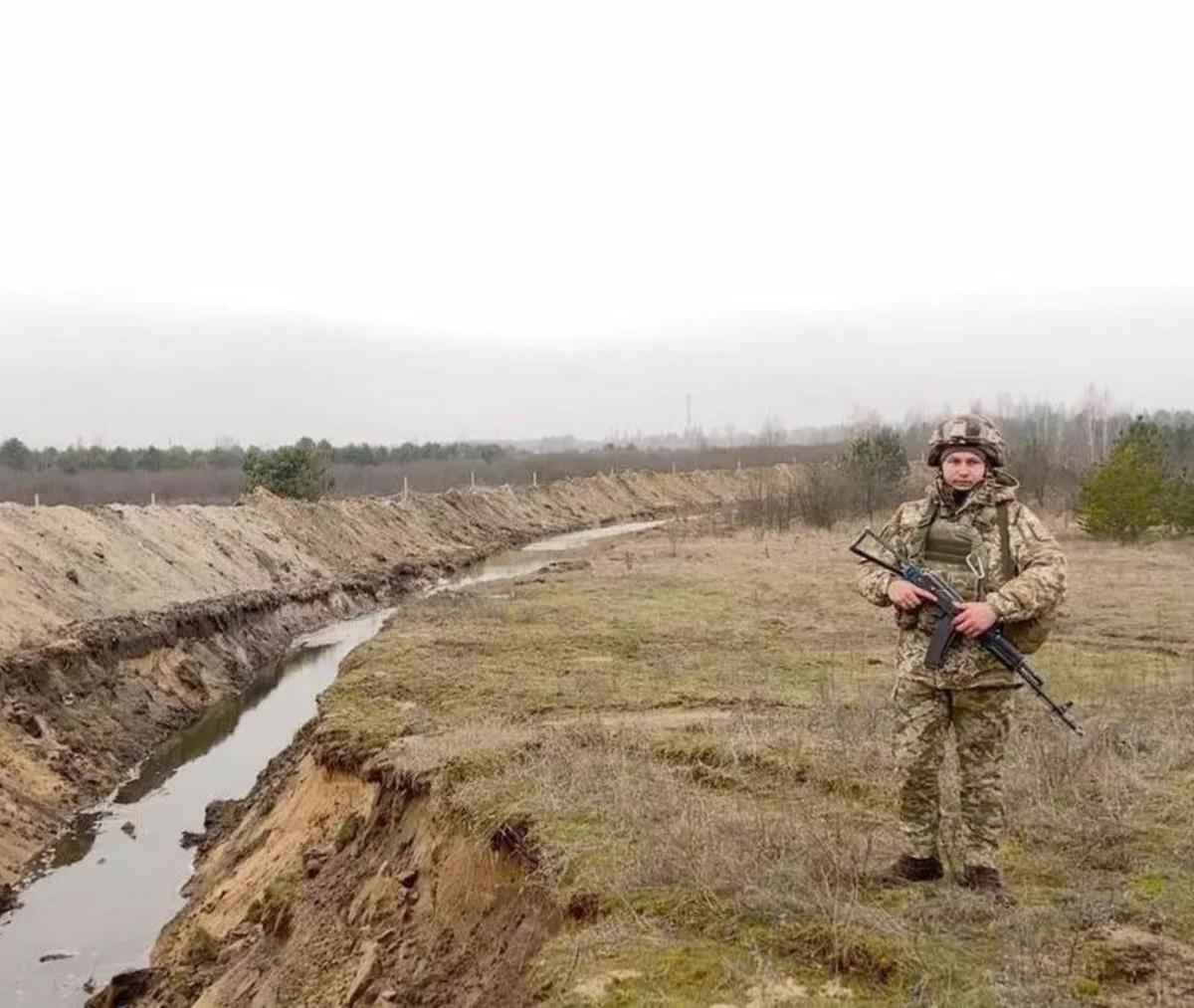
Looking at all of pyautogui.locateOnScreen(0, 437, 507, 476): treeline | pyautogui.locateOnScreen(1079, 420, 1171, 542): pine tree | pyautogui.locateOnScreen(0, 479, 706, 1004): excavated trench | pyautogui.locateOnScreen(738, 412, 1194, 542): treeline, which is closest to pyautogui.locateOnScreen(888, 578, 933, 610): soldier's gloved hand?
pyautogui.locateOnScreen(0, 479, 706, 1004): excavated trench

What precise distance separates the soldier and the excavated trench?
5026 mm

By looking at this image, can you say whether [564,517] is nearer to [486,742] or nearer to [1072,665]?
[1072,665]

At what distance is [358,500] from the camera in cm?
4356

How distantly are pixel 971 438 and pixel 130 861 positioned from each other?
34.5 ft

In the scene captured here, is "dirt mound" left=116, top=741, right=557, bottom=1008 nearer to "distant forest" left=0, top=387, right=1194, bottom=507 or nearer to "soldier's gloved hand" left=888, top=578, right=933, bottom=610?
"soldier's gloved hand" left=888, top=578, right=933, bottom=610

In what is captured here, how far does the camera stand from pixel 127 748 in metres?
16.0

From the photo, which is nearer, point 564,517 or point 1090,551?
point 1090,551

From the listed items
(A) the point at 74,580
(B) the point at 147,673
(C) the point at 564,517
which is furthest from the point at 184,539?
(C) the point at 564,517

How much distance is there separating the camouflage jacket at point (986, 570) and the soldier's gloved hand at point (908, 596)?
0.27 ft

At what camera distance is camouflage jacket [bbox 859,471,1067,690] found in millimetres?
5109

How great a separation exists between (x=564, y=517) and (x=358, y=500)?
18.8m

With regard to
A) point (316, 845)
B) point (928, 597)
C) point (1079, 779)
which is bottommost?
point (316, 845)

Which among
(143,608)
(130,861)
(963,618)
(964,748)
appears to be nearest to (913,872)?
(964,748)

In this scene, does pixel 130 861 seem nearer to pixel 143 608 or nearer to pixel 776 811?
pixel 776 811
